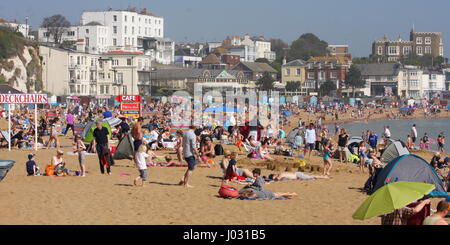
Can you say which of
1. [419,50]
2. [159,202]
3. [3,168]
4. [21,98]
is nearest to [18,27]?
[21,98]

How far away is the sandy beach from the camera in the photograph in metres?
11.0

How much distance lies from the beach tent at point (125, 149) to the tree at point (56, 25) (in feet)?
275

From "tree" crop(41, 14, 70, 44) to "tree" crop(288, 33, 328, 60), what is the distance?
187ft

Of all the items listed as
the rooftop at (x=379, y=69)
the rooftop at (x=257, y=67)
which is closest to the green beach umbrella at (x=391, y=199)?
the rooftop at (x=257, y=67)

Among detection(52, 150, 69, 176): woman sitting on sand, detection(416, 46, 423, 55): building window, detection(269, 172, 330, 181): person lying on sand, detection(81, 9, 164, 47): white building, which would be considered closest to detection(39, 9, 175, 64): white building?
detection(81, 9, 164, 47): white building

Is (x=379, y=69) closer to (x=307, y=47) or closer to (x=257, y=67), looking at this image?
(x=257, y=67)

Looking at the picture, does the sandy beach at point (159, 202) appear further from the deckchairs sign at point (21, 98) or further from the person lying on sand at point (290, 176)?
the deckchairs sign at point (21, 98)

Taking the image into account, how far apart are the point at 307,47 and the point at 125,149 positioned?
14411 centimetres

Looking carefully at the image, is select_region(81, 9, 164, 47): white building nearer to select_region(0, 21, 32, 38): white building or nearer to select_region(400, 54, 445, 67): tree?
select_region(0, 21, 32, 38): white building

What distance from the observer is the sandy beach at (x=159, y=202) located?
36.2 ft

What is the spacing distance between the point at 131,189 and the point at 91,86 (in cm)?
6306

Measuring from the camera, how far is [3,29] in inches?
2719

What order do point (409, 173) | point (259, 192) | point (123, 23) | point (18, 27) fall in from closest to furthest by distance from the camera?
point (259, 192) < point (409, 173) < point (18, 27) < point (123, 23)

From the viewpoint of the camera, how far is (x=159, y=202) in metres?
12.5
